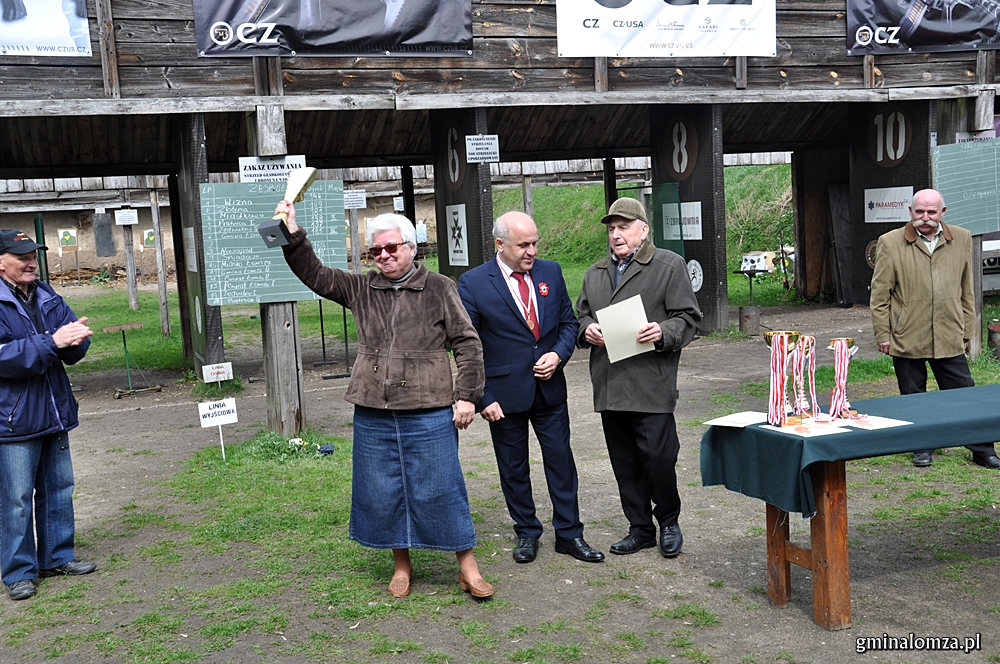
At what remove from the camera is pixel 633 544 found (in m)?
5.36

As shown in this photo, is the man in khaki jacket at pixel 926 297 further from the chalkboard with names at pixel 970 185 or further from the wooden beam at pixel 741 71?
the wooden beam at pixel 741 71

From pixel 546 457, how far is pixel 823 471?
161cm

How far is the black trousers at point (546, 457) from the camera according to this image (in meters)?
5.27

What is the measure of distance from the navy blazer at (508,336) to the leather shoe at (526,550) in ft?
2.51

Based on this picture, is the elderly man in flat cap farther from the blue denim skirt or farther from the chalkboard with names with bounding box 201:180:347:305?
the chalkboard with names with bounding box 201:180:347:305

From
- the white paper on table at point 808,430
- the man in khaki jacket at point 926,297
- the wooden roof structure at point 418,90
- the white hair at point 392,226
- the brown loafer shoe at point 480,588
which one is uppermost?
the wooden roof structure at point 418,90

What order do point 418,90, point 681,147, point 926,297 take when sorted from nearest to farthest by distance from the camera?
point 926,297, point 418,90, point 681,147

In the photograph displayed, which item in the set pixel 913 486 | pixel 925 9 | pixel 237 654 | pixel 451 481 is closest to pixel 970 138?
pixel 925 9

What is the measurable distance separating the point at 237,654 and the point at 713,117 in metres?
9.95

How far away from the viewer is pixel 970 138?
12148mm

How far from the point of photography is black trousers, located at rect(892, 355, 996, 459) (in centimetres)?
662

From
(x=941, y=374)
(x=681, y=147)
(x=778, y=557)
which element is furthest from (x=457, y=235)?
(x=778, y=557)

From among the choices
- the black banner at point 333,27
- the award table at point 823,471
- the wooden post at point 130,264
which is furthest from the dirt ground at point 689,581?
the wooden post at point 130,264

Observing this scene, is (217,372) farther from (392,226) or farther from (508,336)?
(392,226)
